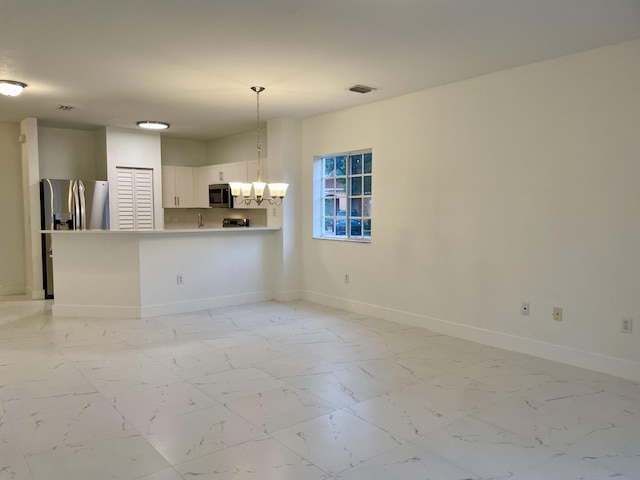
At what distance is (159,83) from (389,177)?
2.57m

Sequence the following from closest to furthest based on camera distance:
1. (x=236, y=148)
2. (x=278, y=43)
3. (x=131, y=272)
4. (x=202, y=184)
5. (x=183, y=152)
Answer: (x=278, y=43)
(x=131, y=272)
(x=236, y=148)
(x=202, y=184)
(x=183, y=152)

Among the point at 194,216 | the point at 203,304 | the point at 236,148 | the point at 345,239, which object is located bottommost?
the point at 203,304

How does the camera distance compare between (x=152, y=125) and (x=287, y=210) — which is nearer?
(x=287, y=210)

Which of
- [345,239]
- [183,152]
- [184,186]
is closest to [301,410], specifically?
[345,239]

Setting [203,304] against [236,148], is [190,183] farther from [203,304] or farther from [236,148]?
[203,304]

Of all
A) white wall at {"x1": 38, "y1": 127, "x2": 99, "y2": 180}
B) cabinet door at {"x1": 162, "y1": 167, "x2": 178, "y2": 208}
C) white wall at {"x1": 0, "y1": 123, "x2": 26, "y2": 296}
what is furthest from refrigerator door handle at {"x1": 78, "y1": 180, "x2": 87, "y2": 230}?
cabinet door at {"x1": 162, "y1": 167, "x2": 178, "y2": 208}

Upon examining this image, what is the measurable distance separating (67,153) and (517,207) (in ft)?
21.3

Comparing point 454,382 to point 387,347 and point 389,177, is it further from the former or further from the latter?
point 389,177

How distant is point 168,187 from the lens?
26.1 ft

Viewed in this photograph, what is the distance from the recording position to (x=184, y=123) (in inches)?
265

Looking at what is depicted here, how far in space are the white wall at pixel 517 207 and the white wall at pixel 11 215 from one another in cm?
508

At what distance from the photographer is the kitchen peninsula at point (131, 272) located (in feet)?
17.6

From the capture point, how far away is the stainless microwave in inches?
292

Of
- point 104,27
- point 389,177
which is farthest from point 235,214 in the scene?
point 104,27
